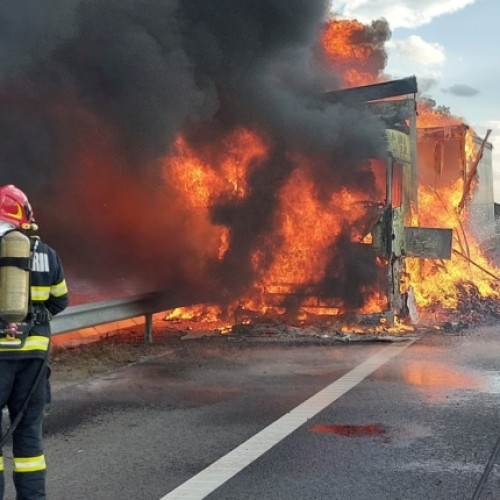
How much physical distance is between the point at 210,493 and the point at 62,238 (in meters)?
8.06

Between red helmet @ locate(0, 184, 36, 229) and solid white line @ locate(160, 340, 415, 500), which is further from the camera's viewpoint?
solid white line @ locate(160, 340, 415, 500)

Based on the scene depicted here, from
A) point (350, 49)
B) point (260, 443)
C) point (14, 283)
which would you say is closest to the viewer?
point (14, 283)

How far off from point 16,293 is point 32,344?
0.29m

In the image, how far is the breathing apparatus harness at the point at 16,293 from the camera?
3.28 metres

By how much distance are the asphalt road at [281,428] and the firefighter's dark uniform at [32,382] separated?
1.33 feet

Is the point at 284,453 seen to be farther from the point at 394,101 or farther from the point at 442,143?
the point at 442,143

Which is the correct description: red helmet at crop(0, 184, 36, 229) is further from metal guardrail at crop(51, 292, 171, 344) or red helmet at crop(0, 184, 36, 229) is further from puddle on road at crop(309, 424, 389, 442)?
metal guardrail at crop(51, 292, 171, 344)

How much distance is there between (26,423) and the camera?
3.43 metres

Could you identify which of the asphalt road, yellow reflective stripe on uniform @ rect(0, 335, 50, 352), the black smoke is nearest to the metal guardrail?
the asphalt road

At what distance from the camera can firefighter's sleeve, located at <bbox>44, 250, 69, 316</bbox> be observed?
11.7ft

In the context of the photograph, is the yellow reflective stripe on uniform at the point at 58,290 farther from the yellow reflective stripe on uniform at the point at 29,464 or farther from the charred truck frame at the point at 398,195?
the charred truck frame at the point at 398,195

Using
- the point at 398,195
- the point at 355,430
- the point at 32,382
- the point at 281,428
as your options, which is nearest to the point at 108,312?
the point at 281,428

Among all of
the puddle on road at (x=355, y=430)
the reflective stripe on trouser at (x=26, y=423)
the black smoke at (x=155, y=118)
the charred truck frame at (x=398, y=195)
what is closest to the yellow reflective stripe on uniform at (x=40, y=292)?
the reflective stripe on trouser at (x=26, y=423)

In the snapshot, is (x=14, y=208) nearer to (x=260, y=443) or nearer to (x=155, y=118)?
(x=260, y=443)
